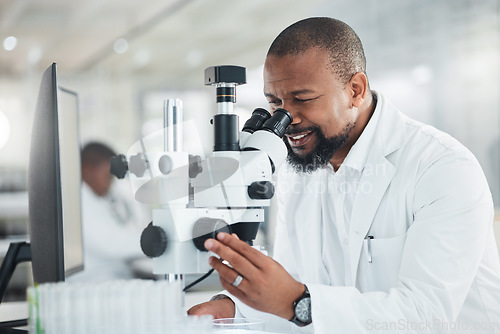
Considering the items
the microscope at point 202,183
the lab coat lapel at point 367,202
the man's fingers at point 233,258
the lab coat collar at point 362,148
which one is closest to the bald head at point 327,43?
the lab coat collar at point 362,148

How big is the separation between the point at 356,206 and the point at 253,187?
0.64 metres

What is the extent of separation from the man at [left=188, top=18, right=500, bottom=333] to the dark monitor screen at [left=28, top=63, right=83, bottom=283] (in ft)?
0.92

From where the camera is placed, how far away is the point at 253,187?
3.05ft

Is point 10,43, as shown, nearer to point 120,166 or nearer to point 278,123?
point 278,123

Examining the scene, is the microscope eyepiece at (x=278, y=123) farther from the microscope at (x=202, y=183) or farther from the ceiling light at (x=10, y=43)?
the ceiling light at (x=10, y=43)

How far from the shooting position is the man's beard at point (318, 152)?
4.96 ft

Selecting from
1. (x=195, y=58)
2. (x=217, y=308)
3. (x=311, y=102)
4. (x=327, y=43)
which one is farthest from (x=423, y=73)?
(x=217, y=308)

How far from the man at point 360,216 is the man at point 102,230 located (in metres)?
0.88

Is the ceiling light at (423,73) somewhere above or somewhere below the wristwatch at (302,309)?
above

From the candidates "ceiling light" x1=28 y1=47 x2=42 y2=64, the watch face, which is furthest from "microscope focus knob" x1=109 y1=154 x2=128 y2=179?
"ceiling light" x1=28 y1=47 x2=42 y2=64

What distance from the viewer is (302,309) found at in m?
1.05

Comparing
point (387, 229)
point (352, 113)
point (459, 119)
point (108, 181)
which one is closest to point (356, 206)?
point (387, 229)

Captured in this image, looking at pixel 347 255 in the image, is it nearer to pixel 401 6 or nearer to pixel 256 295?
pixel 256 295

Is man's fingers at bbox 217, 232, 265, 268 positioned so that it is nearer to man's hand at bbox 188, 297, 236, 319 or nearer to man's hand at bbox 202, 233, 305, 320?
man's hand at bbox 202, 233, 305, 320
